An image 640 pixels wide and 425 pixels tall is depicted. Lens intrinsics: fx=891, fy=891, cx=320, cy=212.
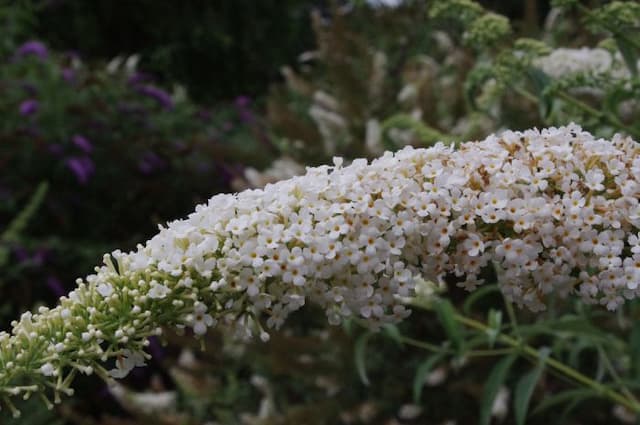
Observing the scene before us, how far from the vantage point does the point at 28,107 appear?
402cm

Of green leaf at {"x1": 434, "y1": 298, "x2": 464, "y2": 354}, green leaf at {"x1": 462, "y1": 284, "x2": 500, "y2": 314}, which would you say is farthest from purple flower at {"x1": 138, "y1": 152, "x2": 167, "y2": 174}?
green leaf at {"x1": 434, "y1": 298, "x2": 464, "y2": 354}

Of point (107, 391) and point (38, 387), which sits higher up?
point (38, 387)

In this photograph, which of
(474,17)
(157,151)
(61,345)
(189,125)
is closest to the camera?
(61,345)

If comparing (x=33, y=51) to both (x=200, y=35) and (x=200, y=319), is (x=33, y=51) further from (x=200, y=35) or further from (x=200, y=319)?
(x=200, y=319)

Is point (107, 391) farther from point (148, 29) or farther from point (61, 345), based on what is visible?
point (148, 29)

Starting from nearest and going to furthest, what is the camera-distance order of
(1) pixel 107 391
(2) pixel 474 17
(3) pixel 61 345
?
(3) pixel 61 345, (2) pixel 474 17, (1) pixel 107 391

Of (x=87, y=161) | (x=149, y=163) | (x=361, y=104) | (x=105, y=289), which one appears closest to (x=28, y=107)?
(x=87, y=161)

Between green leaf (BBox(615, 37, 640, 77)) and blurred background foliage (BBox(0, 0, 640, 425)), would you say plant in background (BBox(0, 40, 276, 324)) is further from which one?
green leaf (BBox(615, 37, 640, 77))

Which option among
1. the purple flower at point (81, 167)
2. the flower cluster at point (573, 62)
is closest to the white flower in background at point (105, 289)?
the flower cluster at point (573, 62)

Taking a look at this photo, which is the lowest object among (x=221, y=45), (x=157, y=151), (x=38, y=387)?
(x=221, y=45)

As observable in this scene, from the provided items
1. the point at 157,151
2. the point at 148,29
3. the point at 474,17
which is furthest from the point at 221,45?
the point at 474,17

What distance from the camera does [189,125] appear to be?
490 centimetres

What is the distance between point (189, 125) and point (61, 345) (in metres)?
4.01

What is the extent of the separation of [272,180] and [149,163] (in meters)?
1.17
